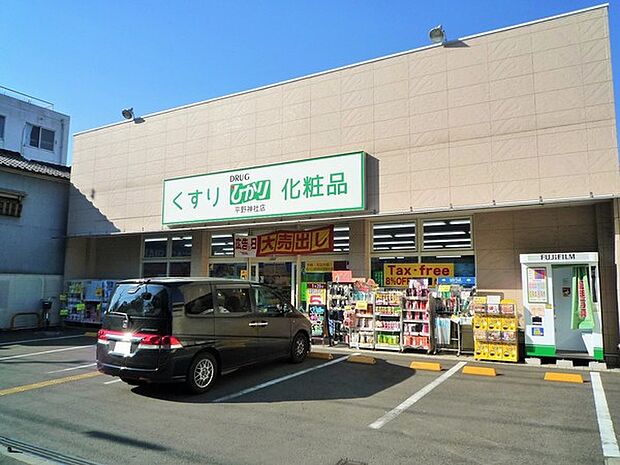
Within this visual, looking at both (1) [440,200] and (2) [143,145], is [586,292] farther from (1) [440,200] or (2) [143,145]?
(2) [143,145]

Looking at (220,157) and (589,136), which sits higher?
(220,157)

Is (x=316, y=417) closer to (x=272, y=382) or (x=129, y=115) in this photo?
(x=272, y=382)

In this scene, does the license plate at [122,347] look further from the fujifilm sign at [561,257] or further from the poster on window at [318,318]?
the fujifilm sign at [561,257]

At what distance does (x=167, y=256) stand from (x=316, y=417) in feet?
35.3

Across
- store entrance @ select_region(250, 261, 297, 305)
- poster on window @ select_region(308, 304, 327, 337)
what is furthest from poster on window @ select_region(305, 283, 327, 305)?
store entrance @ select_region(250, 261, 297, 305)

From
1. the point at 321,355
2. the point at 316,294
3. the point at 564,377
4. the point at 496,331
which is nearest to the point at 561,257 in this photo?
the point at 496,331

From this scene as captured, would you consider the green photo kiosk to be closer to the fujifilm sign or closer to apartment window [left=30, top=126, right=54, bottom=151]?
the fujifilm sign

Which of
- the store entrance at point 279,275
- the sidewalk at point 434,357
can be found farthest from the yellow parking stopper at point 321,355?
the store entrance at point 279,275

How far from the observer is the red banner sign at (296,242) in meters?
11.8

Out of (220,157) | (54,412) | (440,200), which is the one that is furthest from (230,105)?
(54,412)

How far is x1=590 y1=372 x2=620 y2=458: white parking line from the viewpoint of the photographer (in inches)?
177

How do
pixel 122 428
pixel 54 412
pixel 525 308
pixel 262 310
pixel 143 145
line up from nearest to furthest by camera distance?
pixel 122 428
pixel 54 412
pixel 262 310
pixel 525 308
pixel 143 145

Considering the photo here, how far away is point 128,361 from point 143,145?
987 centimetres

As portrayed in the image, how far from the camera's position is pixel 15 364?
8859 millimetres
